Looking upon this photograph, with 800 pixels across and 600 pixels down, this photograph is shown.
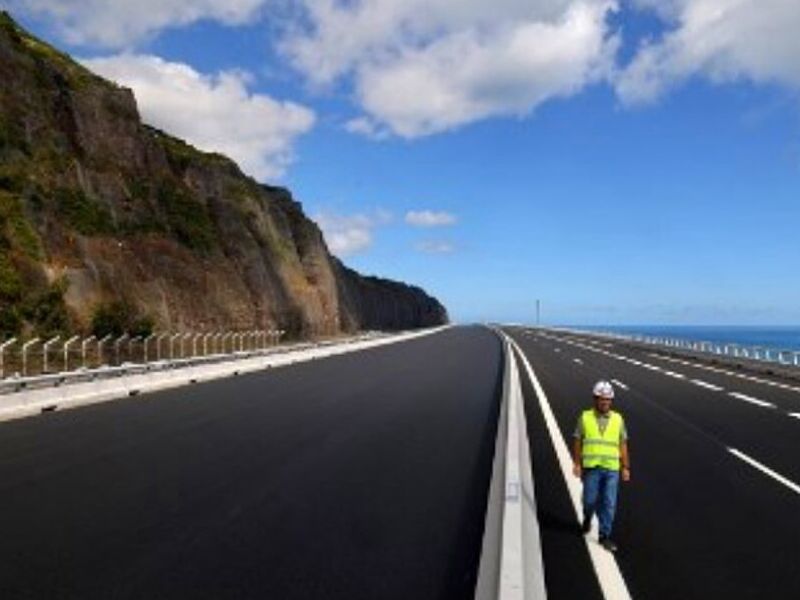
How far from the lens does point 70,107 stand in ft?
182

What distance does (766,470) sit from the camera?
1414 cm

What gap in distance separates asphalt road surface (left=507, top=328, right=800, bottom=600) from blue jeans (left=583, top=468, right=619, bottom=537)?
28 centimetres

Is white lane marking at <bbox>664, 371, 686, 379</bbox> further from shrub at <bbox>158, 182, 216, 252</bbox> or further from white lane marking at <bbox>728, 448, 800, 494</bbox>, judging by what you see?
shrub at <bbox>158, 182, 216, 252</bbox>

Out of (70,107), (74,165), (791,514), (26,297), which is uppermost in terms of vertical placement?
(70,107)

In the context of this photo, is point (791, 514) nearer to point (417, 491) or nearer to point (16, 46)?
point (417, 491)

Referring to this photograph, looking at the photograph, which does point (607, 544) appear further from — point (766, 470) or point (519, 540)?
point (766, 470)

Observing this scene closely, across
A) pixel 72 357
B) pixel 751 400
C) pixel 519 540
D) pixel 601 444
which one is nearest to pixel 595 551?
pixel 601 444

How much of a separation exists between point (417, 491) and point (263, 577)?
4.39 meters

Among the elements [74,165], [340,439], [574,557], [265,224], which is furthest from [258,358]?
[265,224]

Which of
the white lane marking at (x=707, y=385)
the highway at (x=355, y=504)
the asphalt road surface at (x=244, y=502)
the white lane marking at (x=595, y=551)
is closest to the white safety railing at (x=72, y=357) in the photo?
the highway at (x=355, y=504)

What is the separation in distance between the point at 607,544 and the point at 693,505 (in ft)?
8.93

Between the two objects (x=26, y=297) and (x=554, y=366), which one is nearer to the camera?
(x=26, y=297)

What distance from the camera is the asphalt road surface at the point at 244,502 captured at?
769cm

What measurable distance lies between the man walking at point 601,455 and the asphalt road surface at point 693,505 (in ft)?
1.30
